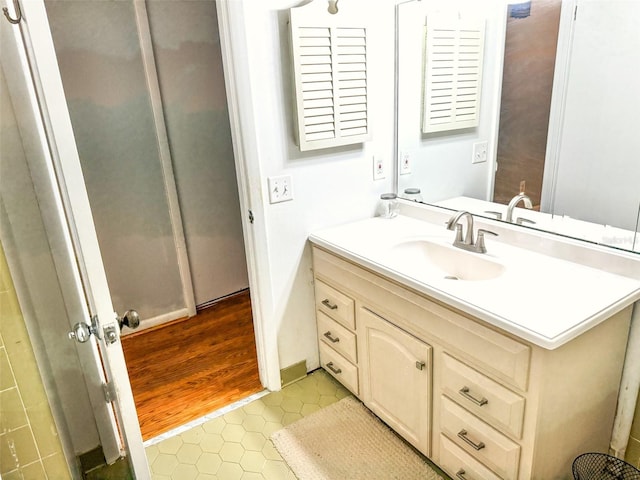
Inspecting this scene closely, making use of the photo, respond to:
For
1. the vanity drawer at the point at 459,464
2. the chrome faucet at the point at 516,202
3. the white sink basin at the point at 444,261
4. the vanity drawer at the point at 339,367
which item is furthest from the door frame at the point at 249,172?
the chrome faucet at the point at 516,202

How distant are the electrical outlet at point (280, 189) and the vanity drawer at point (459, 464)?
3.66 ft

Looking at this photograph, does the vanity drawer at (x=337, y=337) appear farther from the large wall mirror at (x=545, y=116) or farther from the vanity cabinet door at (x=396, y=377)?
the large wall mirror at (x=545, y=116)

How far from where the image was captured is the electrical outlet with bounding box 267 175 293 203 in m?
1.89

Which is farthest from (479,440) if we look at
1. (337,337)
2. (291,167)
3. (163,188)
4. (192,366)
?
(163,188)

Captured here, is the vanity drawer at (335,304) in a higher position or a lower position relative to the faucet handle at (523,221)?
lower

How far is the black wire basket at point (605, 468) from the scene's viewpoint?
140 cm

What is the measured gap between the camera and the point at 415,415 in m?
1.65

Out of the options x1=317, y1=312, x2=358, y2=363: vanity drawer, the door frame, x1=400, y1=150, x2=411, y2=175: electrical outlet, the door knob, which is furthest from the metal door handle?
x1=400, y1=150, x2=411, y2=175: electrical outlet

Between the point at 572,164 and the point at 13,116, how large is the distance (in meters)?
1.74

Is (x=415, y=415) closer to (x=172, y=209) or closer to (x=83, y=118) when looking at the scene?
(x=172, y=209)

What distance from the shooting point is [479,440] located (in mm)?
1396

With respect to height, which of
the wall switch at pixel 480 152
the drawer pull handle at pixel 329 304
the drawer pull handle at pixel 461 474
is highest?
the wall switch at pixel 480 152

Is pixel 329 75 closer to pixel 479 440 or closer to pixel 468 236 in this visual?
pixel 468 236

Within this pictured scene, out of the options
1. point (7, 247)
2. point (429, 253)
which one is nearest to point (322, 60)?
point (429, 253)
